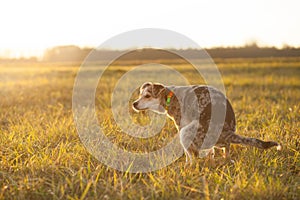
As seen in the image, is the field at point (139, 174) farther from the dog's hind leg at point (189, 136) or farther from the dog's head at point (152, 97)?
the dog's head at point (152, 97)

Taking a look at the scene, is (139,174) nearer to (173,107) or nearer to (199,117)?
(199,117)

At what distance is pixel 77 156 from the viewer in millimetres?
4574

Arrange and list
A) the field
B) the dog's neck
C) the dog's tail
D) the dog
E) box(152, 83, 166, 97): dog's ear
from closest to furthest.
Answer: the field
the dog's tail
the dog
the dog's neck
box(152, 83, 166, 97): dog's ear

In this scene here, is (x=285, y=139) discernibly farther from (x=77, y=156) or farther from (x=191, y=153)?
(x=77, y=156)

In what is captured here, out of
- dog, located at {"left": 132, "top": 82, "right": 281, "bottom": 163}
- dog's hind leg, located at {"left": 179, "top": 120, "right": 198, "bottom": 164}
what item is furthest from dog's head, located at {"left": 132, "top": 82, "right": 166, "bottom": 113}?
dog's hind leg, located at {"left": 179, "top": 120, "right": 198, "bottom": 164}

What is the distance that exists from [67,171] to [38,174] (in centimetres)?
35

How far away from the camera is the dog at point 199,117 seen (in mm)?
4605

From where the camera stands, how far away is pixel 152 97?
5.21 metres

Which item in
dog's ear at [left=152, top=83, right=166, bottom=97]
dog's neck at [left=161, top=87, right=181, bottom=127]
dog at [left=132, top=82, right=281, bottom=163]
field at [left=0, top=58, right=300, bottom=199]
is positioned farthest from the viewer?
dog's ear at [left=152, top=83, right=166, bottom=97]

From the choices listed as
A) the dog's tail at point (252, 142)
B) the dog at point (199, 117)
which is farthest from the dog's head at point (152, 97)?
the dog's tail at point (252, 142)

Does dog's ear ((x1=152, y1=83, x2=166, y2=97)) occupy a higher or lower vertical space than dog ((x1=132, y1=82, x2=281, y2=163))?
higher

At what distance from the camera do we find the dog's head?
17.0 ft

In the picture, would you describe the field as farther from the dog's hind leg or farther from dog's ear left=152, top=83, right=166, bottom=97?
dog's ear left=152, top=83, right=166, bottom=97

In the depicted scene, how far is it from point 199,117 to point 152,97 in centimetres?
85
